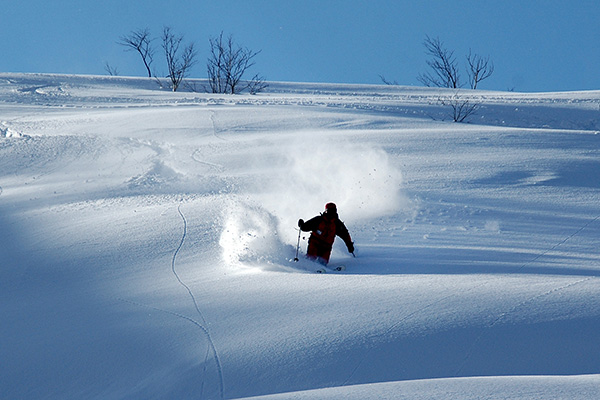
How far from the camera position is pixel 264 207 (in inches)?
385

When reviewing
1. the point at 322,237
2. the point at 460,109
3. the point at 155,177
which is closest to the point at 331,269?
the point at 322,237

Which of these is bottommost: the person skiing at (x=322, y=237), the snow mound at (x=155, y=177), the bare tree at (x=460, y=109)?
the snow mound at (x=155, y=177)

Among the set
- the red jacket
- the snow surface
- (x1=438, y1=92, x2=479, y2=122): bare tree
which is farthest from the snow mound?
(x1=438, y1=92, x2=479, y2=122): bare tree

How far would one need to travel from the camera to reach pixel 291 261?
300 inches

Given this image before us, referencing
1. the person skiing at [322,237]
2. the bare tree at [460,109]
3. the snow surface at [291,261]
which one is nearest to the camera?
the snow surface at [291,261]

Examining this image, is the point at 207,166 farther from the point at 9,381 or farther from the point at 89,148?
the point at 9,381

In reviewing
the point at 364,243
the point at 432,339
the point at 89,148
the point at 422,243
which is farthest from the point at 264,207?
the point at 89,148

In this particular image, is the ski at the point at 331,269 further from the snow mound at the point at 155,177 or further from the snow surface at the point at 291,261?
the snow mound at the point at 155,177

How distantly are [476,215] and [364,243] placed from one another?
221 cm

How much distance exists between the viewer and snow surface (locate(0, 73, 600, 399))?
14.6 feet

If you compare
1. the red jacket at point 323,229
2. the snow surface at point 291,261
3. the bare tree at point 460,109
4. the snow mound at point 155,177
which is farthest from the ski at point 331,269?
the bare tree at point 460,109

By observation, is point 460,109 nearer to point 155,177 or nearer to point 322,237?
point 155,177

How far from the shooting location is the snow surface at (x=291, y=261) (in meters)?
4.46

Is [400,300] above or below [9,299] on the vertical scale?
above
